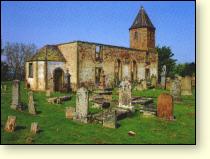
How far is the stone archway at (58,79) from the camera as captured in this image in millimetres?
13220

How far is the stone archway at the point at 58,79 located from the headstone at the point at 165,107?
6.28 m

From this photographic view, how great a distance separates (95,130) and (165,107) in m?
1.96

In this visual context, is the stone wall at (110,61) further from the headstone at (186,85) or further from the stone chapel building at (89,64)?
the headstone at (186,85)

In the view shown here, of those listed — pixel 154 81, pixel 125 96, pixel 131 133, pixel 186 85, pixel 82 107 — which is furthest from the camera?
pixel 154 81

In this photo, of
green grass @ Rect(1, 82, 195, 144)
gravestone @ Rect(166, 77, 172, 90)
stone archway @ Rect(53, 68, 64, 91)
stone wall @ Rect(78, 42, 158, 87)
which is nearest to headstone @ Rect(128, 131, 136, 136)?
green grass @ Rect(1, 82, 195, 144)

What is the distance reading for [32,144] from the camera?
20.3 feet

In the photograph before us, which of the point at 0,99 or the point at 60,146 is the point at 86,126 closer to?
the point at 60,146

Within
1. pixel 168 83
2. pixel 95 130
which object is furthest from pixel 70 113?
pixel 168 83

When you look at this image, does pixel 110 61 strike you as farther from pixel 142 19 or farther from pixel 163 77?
pixel 142 19

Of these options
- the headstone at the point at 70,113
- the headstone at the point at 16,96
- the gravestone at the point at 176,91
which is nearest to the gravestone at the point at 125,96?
the headstone at the point at 70,113

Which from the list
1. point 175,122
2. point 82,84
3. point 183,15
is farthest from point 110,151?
point 82,84

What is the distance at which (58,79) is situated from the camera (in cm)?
1351

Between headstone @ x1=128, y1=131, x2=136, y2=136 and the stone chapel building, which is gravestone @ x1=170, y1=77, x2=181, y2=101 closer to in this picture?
the stone chapel building

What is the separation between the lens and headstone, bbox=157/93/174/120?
7.52 meters
